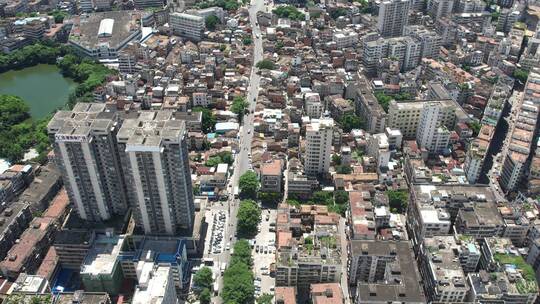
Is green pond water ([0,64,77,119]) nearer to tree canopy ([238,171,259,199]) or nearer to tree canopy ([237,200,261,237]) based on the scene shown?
tree canopy ([238,171,259,199])

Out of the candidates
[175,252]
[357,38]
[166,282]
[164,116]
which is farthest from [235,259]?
[357,38]

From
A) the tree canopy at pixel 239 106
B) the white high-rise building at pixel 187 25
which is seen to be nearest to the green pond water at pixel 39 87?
the white high-rise building at pixel 187 25

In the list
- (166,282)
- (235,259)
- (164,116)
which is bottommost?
(235,259)

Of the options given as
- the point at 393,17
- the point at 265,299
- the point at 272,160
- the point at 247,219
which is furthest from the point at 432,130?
the point at 393,17

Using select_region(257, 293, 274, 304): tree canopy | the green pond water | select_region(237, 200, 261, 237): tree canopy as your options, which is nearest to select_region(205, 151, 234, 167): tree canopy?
→ select_region(237, 200, 261, 237): tree canopy

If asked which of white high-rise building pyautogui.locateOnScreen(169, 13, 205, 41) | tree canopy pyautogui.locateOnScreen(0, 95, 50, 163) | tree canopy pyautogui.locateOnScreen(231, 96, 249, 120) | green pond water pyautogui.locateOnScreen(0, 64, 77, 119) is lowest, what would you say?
green pond water pyautogui.locateOnScreen(0, 64, 77, 119)

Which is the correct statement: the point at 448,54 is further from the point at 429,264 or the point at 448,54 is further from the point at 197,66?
the point at 429,264

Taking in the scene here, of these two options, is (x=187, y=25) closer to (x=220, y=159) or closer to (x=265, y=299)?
(x=220, y=159)
